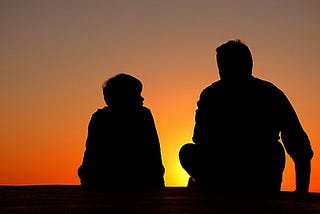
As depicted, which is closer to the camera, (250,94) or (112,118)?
(250,94)

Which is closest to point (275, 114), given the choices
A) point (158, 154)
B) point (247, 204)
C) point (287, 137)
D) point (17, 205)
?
point (287, 137)

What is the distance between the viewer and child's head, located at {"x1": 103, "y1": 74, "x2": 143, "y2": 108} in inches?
167

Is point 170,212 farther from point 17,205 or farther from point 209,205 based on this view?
point 17,205

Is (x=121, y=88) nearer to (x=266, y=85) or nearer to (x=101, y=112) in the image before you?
(x=101, y=112)

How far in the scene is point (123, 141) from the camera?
4.37m

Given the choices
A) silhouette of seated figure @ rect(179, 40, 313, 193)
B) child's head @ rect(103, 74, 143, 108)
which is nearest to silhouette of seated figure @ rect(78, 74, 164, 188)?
child's head @ rect(103, 74, 143, 108)

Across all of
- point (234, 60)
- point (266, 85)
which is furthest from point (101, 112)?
point (266, 85)

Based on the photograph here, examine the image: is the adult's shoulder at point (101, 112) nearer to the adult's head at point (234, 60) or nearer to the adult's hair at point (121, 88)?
the adult's hair at point (121, 88)

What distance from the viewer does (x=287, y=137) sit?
337 centimetres

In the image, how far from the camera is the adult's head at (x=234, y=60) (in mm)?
3391

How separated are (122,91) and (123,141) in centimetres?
35

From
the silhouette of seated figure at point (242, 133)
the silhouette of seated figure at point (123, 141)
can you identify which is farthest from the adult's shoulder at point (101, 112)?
the silhouette of seated figure at point (242, 133)

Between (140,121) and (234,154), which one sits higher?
(140,121)

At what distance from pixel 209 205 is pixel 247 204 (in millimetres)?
106
